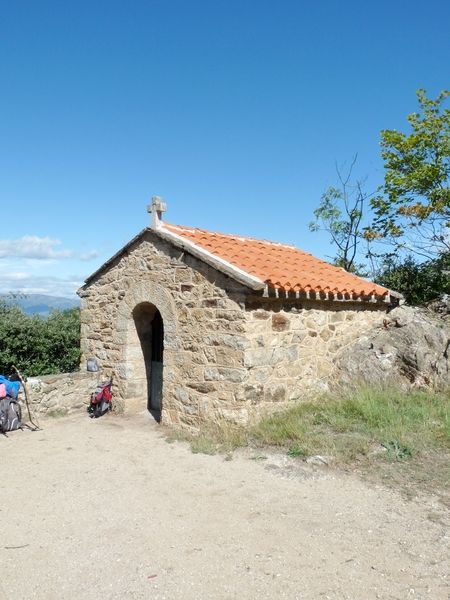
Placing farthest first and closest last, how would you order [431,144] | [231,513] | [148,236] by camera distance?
[431,144]
[148,236]
[231,513]

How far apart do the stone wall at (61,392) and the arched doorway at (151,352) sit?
108 centimetres

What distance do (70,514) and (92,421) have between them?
3.85 metres

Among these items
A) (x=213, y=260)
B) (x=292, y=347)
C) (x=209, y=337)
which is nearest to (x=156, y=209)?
(x=213, y=260)

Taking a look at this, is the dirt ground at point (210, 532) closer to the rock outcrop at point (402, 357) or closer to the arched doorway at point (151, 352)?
the arched doorway at point (151, 352)

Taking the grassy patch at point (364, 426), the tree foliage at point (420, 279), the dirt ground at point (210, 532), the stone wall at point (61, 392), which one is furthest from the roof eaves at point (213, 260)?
the tree foliage at point (420, 279)

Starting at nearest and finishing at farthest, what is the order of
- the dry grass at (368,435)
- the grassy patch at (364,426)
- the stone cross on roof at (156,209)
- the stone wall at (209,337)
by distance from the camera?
the dry grass at (368,435), the grassy patch at (364,426), the stone wall at (209,337), the stone cross on roof at (156,209)

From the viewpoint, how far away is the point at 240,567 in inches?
143

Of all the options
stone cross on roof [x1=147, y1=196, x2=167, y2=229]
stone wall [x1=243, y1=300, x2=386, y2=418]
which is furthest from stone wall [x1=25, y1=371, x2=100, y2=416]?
stone wall [x1=243, y1=300, x2=386, y2=418]

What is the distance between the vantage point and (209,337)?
7.15m

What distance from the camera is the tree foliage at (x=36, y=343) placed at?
9.27 metres

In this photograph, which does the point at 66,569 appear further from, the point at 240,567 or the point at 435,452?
the point at 435,452

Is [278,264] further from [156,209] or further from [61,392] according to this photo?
[61,392]

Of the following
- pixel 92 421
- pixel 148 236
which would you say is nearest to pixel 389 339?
pixel 148 236

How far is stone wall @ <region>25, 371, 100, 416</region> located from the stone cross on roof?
338 cm
